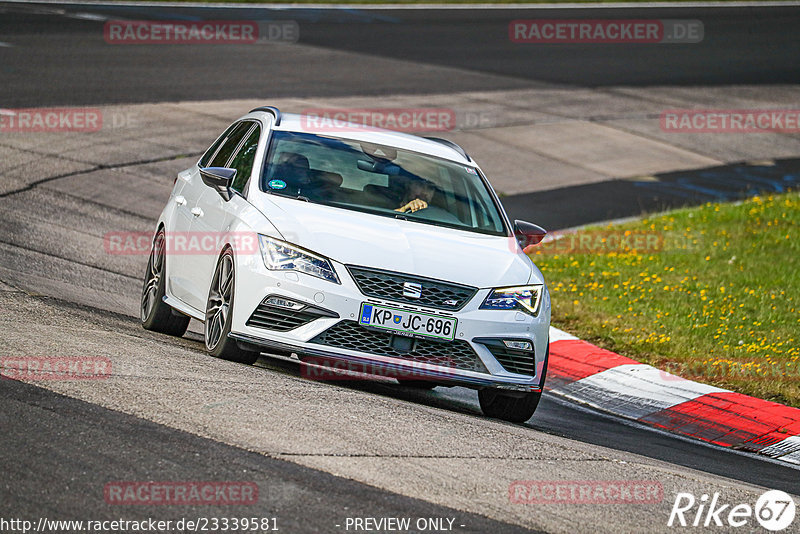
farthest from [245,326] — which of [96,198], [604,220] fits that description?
[604,220]

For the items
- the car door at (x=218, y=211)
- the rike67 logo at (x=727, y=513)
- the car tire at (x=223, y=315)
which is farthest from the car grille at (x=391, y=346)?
the rike67 logo at (x=727, y=513)

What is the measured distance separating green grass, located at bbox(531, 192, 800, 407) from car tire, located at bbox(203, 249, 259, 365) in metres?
4.15

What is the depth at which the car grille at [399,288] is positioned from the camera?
718cm

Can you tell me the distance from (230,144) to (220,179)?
4.32 feet

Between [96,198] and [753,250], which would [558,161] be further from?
[96,198]

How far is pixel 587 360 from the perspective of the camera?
10.2 m

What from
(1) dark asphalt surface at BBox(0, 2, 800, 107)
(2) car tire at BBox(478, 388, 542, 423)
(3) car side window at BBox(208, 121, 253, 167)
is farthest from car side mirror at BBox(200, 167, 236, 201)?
(1) dark asphalt surface at BBox(0, 2, 800, 107)

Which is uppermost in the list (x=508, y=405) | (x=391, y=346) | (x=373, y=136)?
(x=373, y=136)

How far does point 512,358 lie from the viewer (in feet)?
24.5

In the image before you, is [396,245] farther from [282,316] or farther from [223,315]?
[223,315]

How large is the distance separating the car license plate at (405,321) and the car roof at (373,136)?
203cm

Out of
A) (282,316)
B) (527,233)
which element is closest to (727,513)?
(282,316)

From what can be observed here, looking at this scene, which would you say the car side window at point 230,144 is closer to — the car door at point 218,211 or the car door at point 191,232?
the car door at point 191,232

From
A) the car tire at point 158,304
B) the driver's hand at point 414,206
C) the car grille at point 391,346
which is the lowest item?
the car tire at point 158,304
